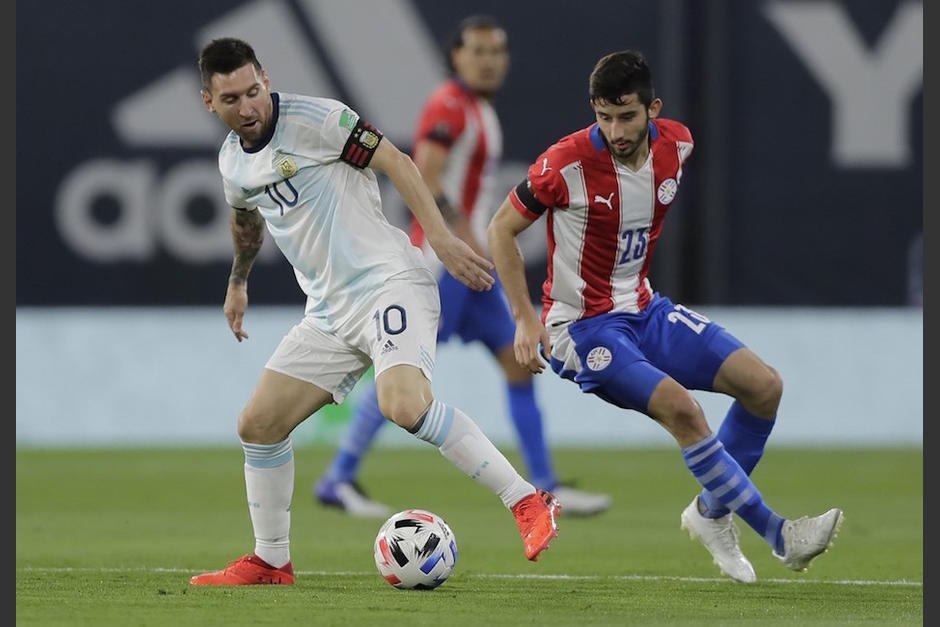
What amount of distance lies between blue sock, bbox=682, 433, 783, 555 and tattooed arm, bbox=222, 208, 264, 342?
1666 millimetres

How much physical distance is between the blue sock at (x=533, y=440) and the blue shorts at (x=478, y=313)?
0.36m

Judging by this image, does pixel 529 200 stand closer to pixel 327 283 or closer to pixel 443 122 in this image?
pixel 327 283

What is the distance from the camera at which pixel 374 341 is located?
5.45 meters

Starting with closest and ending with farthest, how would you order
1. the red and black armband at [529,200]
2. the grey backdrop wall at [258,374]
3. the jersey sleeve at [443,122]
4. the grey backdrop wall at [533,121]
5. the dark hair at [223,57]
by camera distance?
the dark hair at [223,57], the red and black armband at [529,200], the jersey sleeve at [443,122], the grey backdrop wall at [258,374], the grey backdrop wall at [533,121]

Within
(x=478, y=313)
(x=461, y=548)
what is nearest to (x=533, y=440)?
(x=478, y=313)

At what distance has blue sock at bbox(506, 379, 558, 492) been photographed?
26.9ft

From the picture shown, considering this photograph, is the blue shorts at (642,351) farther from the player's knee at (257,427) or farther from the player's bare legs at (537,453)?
the player's bare legs at (537,453)

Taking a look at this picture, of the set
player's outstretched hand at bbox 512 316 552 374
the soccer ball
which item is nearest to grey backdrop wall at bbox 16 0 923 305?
player's outstretched hand at bbox 512 316 552 374

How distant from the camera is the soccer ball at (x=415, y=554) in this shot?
541 centimetres

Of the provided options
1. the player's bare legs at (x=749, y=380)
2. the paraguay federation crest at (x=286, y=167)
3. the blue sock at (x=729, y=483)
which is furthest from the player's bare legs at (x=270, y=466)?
the player's bare legs at (x=749, y=380)

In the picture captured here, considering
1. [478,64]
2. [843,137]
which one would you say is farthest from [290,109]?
[843,137]

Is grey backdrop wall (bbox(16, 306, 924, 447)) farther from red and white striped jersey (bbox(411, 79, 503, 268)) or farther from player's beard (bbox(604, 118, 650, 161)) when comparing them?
player's beard (bbox(604, 118, 650, 161))

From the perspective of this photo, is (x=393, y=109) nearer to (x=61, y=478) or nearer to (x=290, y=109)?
(x=61, y=478)

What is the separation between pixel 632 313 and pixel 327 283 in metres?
1.15
